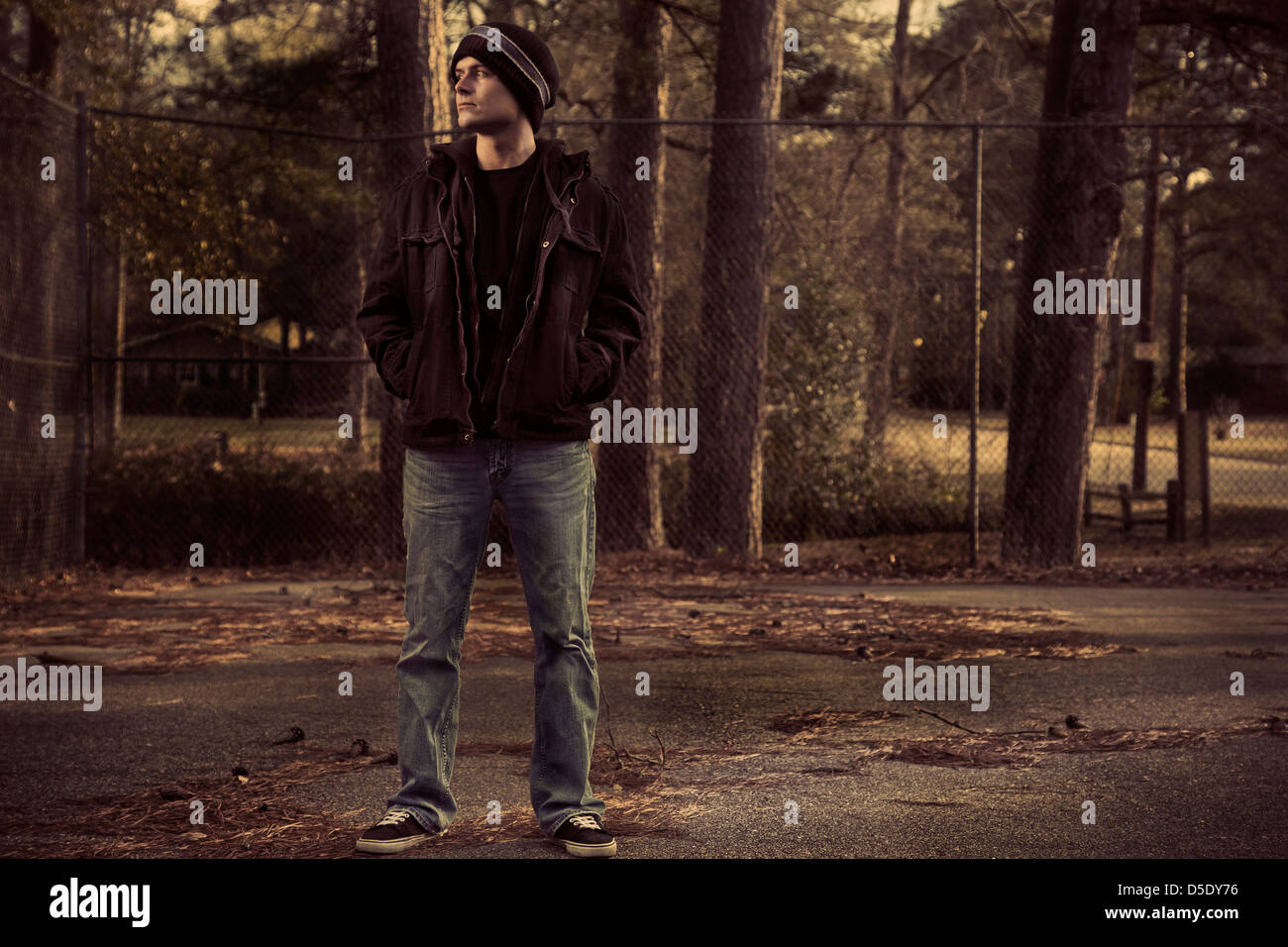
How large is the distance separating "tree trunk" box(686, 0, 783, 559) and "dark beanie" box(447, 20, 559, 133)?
8271 mm

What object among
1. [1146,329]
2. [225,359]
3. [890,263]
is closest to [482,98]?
[225,359]

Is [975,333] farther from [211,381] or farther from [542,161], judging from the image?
[211,381]

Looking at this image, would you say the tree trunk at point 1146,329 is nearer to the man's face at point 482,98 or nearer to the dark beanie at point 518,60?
the dark beanie at point 518,60

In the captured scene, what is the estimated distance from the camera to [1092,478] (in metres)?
27.6

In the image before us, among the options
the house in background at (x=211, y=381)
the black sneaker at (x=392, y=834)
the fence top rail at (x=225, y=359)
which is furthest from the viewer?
the house in background at (x=211, y=381)

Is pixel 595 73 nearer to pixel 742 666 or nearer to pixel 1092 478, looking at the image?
pixel 1092 478

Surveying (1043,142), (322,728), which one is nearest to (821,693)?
A: (322,728)

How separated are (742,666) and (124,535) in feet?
22.4

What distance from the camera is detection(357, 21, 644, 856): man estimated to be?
13.2 feet

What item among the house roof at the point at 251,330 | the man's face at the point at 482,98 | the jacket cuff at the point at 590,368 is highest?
the house roof at the point at 251,330

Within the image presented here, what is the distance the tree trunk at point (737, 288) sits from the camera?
40.5 ft

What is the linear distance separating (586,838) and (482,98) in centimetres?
212

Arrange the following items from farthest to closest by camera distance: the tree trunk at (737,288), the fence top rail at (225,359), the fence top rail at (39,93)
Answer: the tree trunk at (737,288), the fence top rail at (225,359), the fence top rail at (39,93)

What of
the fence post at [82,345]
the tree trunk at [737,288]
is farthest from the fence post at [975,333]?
the fence post at [82,345]
